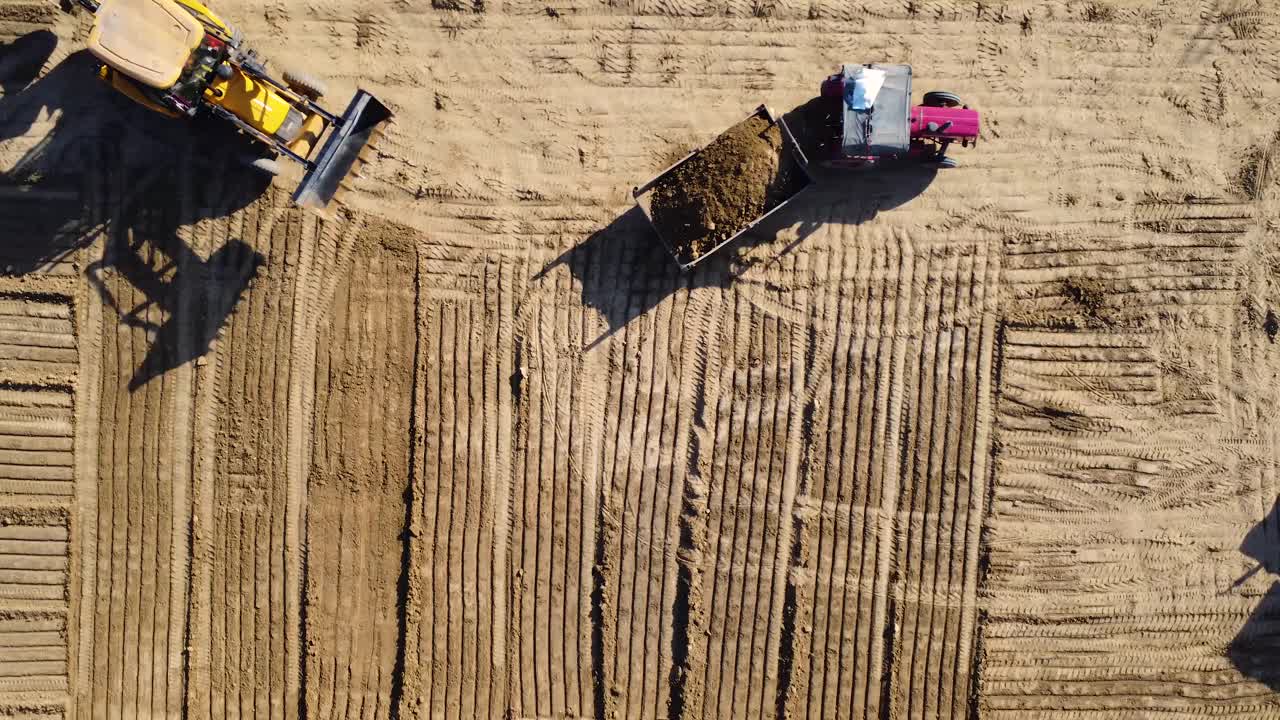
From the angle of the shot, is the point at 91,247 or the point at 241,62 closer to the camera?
the point at 241,62

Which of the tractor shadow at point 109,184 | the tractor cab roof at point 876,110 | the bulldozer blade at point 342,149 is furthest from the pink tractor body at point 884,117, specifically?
the tractor shadow at point 109,184

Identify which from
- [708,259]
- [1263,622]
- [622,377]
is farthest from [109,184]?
[1263,622]

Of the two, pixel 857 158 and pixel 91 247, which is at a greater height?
pixel 857 158

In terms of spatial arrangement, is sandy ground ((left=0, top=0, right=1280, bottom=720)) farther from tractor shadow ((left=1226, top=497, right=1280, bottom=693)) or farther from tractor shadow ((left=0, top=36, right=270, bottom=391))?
tractor shadow ((left=1226, top=497, right=1280, bottom=693))

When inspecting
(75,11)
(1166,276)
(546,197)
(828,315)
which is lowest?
(828,315)

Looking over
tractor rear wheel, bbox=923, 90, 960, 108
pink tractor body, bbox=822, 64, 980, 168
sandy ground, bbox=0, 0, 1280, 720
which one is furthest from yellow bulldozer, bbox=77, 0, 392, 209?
tractor rear wheel, bbox=923, 90, 960, 108

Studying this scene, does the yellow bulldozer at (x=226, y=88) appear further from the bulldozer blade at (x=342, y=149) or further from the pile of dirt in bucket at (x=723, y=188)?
the pile of dirt in bucket at (x=723, y=188)

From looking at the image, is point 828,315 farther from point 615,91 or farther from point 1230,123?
point 1230,123

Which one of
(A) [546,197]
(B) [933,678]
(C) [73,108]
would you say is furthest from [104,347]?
(B) [933,678]
